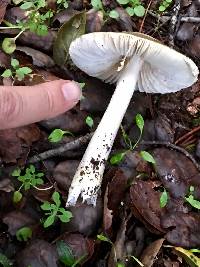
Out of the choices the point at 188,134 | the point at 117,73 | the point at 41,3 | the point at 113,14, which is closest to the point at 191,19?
the point at 113,14

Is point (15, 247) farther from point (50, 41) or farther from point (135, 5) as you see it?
point (135, 5)

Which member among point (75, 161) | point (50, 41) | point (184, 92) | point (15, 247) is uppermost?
point (50, 41)

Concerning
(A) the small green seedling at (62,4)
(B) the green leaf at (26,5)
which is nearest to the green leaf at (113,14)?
(A) the small green seedling at (62,4)

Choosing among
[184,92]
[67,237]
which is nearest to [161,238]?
[67,237]

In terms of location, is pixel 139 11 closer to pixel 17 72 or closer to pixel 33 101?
pixel 17 72

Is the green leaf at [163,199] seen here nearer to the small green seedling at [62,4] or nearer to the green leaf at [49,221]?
the green leaf at [49,221]

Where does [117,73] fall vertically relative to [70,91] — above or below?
below

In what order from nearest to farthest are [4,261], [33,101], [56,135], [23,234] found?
Result: [33,101]
[4,261]
[23,234]
[56,135]

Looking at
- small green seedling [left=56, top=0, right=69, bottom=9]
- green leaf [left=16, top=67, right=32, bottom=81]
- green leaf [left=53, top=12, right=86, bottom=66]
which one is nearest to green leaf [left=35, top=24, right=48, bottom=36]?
green leaf [left=53, top=12, right=86, bottom=66]
